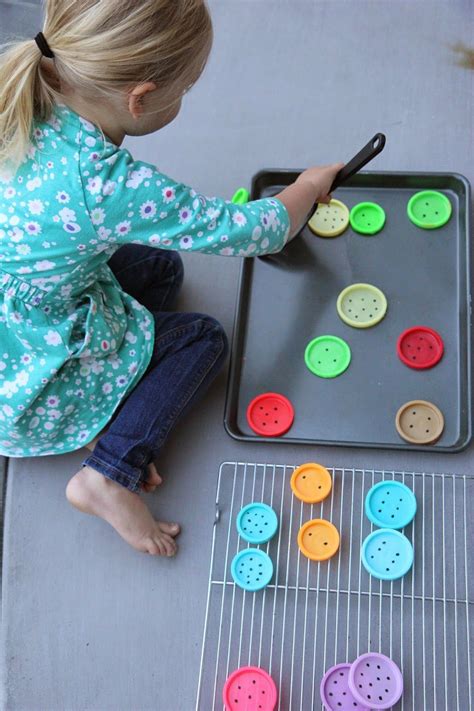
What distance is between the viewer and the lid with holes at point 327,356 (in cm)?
99

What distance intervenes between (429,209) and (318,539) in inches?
20.1

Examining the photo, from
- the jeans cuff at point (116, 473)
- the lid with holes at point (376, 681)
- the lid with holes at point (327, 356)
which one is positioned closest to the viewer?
the lid with holes at point (376, 681)

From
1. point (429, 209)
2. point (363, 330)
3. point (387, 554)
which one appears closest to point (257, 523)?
point (387, 554)

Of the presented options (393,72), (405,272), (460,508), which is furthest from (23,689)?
(393,72)

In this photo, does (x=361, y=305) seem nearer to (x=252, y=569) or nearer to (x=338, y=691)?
(x=252, y=569)

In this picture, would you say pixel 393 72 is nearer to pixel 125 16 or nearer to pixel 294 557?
pixel 125 16

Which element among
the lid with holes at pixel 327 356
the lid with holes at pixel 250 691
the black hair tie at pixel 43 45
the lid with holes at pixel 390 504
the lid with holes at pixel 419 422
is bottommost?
the lid with holes at pixel 250 691

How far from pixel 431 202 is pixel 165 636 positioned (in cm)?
71

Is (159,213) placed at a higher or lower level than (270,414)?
higher

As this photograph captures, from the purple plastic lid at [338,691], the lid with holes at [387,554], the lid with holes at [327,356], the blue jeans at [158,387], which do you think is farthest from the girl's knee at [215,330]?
the purple plastic lid at [338,691]

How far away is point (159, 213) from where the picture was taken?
2.44 feet

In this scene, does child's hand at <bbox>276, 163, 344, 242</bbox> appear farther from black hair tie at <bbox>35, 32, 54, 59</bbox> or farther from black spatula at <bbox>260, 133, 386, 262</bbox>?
black hair tie at <bbox>35, 32, 54, 59</bbox>

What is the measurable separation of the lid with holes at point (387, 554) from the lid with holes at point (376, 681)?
0.09m

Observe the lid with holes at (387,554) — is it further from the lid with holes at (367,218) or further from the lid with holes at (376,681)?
the lid with holes at (367,218)
